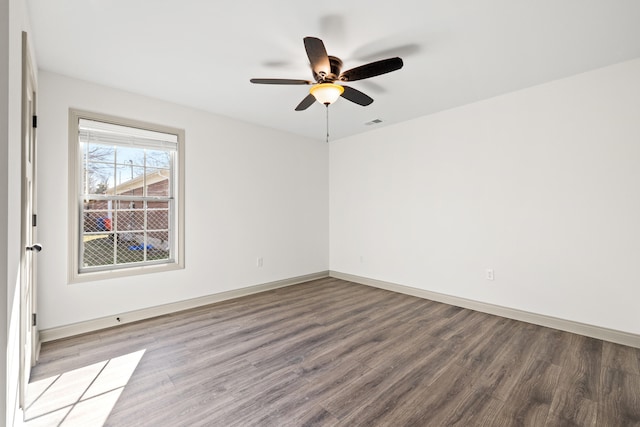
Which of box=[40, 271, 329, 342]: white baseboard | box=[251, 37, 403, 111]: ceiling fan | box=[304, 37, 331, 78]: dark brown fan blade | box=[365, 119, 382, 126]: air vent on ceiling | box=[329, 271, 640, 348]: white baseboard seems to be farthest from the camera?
box=[365, 119, 382, 126]: air vent on ceiling

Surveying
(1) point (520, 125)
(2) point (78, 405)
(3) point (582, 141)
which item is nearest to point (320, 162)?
(1) point (520, 125)

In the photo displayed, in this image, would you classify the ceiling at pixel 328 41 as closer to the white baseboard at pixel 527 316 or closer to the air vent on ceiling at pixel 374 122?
the air vent on ceiling at pixel 374 122

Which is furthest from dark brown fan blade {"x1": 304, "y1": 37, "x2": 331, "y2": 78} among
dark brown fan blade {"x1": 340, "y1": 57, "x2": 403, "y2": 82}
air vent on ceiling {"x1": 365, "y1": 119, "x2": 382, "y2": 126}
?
air vent on ceiling {"x1": 365, "y1": 119, "x2": 382, "y2": 126}

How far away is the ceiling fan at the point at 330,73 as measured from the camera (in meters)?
2.07

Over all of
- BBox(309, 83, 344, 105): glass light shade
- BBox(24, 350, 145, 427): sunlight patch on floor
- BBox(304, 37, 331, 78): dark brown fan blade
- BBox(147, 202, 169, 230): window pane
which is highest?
BBox(304, 37, 331, 78): dark brown fan blade

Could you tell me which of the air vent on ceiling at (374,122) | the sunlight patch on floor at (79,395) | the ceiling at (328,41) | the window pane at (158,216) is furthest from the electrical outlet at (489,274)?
the window pane at (158,216)

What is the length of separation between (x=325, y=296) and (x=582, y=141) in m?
3.47

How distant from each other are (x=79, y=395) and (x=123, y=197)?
2037 millimetres

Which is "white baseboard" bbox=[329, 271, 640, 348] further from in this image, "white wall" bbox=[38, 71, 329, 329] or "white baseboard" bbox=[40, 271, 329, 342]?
"white baseboard" bbox=[40, 271, 329, 342]

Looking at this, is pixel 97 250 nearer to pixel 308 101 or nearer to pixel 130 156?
pixel 130 156

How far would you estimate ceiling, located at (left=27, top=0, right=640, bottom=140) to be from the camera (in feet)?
6.54

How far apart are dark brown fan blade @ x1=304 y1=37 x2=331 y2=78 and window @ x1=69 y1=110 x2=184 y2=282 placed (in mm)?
2235

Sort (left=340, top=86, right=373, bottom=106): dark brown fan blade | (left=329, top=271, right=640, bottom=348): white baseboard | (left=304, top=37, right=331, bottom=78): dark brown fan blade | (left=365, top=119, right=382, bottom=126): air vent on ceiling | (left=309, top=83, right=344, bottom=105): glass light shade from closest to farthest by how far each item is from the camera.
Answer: (left=304, top=37, right=331, bottom=78): dark brown fan blade → (left=309, top=83, right=344, bottom=105): glass light shade → (left=340, top=86, right=373, bottom=106): dark brown fan blade → (left=329, top=271, right=640, bottom=348): white baseboard → (left=365, top=119, right=382, bottom=126): air vent on ceiling

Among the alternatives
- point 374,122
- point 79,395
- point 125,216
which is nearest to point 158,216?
point 125,216
